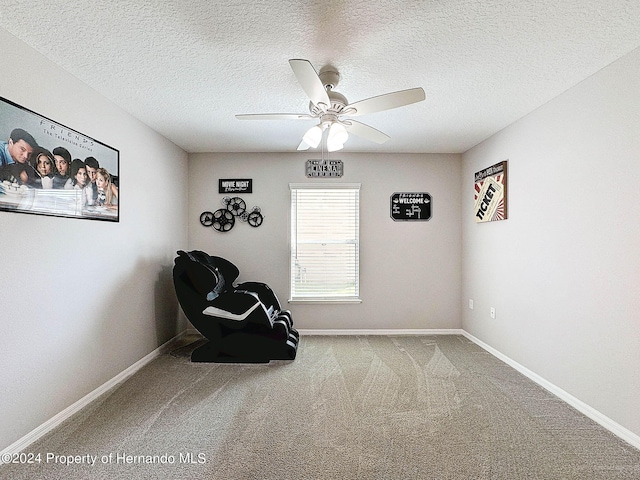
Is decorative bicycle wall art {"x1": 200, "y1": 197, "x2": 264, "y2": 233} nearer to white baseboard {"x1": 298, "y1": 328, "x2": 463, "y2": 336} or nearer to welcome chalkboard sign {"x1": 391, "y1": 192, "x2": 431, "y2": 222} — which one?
white baseboard {"x1": 298, "y1": 328, "x2": 463, "y2": 336}

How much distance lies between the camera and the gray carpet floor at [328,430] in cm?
202

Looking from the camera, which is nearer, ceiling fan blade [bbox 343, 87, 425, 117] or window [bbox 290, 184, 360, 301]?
ceiling fan blade [bbox 343, 87, 425, 117]

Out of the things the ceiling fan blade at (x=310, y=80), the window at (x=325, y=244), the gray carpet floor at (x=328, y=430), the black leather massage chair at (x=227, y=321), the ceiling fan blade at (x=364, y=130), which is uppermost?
the ceiling fan blade at (x=310, y=80)

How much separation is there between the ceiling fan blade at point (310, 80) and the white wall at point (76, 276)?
1704mm

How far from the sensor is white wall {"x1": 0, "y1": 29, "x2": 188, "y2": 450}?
2.20 m

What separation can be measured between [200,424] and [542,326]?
2916 millimetres

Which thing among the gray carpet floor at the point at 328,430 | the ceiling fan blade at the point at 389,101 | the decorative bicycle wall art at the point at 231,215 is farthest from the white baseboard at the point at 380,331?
the ceiling fan blade at the point at 389,101

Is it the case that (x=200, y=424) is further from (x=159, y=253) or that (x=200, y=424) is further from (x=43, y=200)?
(x=159, y=253)

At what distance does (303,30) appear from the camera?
213cm

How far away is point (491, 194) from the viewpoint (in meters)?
4.15

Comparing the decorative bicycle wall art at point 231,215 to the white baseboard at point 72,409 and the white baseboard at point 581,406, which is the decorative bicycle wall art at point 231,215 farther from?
the white baseboard at point 581,406

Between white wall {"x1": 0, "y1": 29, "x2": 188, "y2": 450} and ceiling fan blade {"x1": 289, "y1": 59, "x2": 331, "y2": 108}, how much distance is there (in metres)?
1.70

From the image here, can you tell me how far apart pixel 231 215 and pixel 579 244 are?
3.87 metres

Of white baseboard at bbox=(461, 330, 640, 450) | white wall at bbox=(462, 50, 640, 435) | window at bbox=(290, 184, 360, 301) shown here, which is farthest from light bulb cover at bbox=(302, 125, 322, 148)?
white baseboard at bbox=(461, 330, 640, 450)
